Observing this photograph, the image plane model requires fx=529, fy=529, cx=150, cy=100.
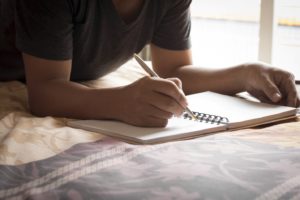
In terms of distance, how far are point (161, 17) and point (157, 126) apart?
436mm

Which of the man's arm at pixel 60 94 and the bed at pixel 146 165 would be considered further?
the man's arm at pixel 60 94

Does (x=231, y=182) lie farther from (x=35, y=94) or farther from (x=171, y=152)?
(x=35, y=94)

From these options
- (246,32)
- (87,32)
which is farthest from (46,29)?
(246,32)

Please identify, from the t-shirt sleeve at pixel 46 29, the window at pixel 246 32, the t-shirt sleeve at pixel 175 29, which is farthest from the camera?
the window at pixel 246 32

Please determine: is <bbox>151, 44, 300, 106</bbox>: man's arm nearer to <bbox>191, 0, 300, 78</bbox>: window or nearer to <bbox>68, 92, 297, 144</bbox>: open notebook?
<bbox>68, 92, 297, 144</bbox>: open notebook

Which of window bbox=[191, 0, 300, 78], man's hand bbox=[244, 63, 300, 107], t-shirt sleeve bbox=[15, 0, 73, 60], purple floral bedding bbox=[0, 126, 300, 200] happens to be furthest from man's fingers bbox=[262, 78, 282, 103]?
window bbox=[191, 0, 300, 78]

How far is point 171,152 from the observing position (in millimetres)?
Result: 740

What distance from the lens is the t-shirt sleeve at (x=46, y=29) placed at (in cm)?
98

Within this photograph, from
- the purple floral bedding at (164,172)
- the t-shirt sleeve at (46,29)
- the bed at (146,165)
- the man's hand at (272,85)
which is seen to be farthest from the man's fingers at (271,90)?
the t-shirt sleeve at (46,29)

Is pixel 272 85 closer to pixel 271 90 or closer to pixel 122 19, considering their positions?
pixel 271 90

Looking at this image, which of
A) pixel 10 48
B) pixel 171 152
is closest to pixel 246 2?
pixel 10 48

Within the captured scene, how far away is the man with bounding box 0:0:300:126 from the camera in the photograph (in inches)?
34.4

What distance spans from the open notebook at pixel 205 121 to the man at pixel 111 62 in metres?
0.03

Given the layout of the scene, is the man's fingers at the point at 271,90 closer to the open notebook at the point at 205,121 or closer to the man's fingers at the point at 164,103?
the open notebook at the point at 205,121
